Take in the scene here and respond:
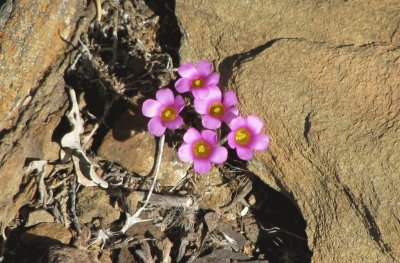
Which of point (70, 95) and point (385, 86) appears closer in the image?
point (385, 86)

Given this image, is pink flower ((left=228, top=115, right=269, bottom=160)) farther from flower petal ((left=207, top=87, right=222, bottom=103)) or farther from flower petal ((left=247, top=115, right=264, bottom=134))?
flower petal ((left=207, top=87, right=222, bottom=103))

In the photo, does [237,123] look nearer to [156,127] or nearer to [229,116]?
[229,116]

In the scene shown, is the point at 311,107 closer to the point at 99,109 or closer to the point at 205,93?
the point at 205,93

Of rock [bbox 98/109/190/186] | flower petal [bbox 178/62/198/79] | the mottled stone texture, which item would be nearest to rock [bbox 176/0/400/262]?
flower petal [bbox 178/62/198/79]

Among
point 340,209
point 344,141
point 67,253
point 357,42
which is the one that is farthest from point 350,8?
point 67,253

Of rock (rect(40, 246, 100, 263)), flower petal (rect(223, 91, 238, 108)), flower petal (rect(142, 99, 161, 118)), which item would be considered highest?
flower petal (rect(223, 91, 238, 108))

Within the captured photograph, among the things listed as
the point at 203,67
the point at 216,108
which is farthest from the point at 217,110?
the point at 203,67
